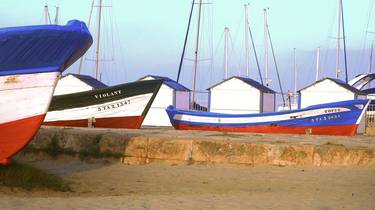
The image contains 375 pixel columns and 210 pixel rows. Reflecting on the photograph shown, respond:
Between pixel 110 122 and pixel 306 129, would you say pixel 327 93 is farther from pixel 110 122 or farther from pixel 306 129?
pixel 110 122

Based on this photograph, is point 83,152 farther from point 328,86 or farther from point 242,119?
point 328,86

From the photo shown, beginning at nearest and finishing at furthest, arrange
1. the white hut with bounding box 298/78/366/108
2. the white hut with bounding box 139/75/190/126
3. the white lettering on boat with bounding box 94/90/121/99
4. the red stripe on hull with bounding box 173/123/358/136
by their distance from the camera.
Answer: the white lettering on boat with bounding box 94/90/121/99 < the red stripe on hull with bounding box 173/123/358/136 < the white hut with bounding box 298/78/366/108 < the white hut with bounding box 139/75/190/126

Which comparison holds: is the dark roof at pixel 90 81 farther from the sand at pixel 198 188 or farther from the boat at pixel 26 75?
the boat at pixel 26 75

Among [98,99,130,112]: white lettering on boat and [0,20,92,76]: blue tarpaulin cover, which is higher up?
[0,20,92,76]: blue tarpaulin cover

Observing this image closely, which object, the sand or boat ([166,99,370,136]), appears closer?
the sand

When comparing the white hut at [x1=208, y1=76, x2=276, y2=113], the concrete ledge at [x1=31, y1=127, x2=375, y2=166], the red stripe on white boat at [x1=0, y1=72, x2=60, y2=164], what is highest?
the white hut at [x1=208, y1=76, x2=276, y2=113]

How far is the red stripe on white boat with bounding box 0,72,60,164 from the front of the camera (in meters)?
7.80

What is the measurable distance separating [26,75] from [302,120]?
42.0 feet

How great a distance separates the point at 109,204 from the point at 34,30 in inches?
114

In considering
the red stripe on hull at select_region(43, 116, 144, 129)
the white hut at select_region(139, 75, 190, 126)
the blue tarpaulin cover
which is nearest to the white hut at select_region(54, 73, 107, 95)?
the white hut at select_region(139, 75, 190, 126)

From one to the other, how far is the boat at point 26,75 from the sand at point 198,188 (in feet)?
2.79

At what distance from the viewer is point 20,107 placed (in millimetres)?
7879

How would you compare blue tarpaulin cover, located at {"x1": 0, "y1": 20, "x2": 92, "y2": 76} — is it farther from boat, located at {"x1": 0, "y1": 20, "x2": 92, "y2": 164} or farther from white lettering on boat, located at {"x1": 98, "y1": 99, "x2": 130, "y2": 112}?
white lettering on boat, located at {"x1": 98, "y1": 99, "x2": 130, "y2": 112}

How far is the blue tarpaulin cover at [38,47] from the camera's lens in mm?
7727
